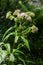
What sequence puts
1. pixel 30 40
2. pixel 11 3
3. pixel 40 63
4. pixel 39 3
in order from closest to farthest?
pixel 40 63
pixel 30 40
pixel 11 3
pixel 39 3

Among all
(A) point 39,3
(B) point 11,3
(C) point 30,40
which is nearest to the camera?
(C) point 30,40

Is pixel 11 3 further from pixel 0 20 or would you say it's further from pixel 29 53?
pixel 29 53

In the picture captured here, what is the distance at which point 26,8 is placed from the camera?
4.38m

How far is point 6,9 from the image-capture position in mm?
4352

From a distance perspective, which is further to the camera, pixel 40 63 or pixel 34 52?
pixel 34 52

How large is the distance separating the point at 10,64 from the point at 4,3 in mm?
1824

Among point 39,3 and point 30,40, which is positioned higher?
point 39,3

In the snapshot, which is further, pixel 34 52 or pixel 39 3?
pixel 39 3

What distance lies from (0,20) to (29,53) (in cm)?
75

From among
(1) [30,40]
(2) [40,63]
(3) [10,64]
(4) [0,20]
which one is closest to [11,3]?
(4) [0,20]

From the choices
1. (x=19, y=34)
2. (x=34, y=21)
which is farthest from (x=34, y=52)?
(x=19, y=34)

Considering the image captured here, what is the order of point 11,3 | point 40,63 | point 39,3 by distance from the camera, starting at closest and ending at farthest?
1. point 40,63
2. point 11,3
3. point 39,3

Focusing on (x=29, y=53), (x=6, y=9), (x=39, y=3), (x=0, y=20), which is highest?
(x=39, y=3)

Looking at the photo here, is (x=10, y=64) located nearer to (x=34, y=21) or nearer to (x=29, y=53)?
(x=29, y=53)
